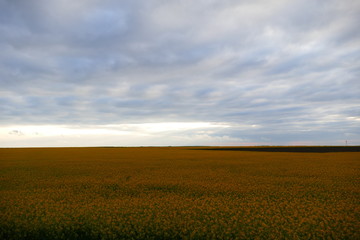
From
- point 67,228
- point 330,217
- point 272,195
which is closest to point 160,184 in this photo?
point 272,195

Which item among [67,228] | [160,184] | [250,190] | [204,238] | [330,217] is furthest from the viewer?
[160,184]

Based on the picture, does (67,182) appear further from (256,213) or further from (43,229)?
(256,213)

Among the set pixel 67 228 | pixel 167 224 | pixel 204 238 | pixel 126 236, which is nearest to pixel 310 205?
pixel 204 238

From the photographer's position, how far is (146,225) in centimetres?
937

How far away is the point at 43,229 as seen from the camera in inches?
362

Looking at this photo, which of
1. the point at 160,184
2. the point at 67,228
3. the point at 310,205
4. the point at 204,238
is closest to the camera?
the point at 204,238

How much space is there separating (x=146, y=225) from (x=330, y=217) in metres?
7.41

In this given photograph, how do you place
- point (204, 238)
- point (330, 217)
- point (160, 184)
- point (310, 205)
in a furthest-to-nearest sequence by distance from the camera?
point (160, 184) < point (310, 205) < point (330, 217) < point (204, 238)

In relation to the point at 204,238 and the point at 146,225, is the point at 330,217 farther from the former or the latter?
the point at 146,225

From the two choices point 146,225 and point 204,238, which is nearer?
point 204,238

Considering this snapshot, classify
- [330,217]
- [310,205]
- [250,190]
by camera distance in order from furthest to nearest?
1. [250,190]
2. [310,205]
3. [330,217]

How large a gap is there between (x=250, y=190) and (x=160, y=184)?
241 inches

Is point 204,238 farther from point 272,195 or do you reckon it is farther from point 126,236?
point 272,195

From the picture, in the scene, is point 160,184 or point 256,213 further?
point 160,184
